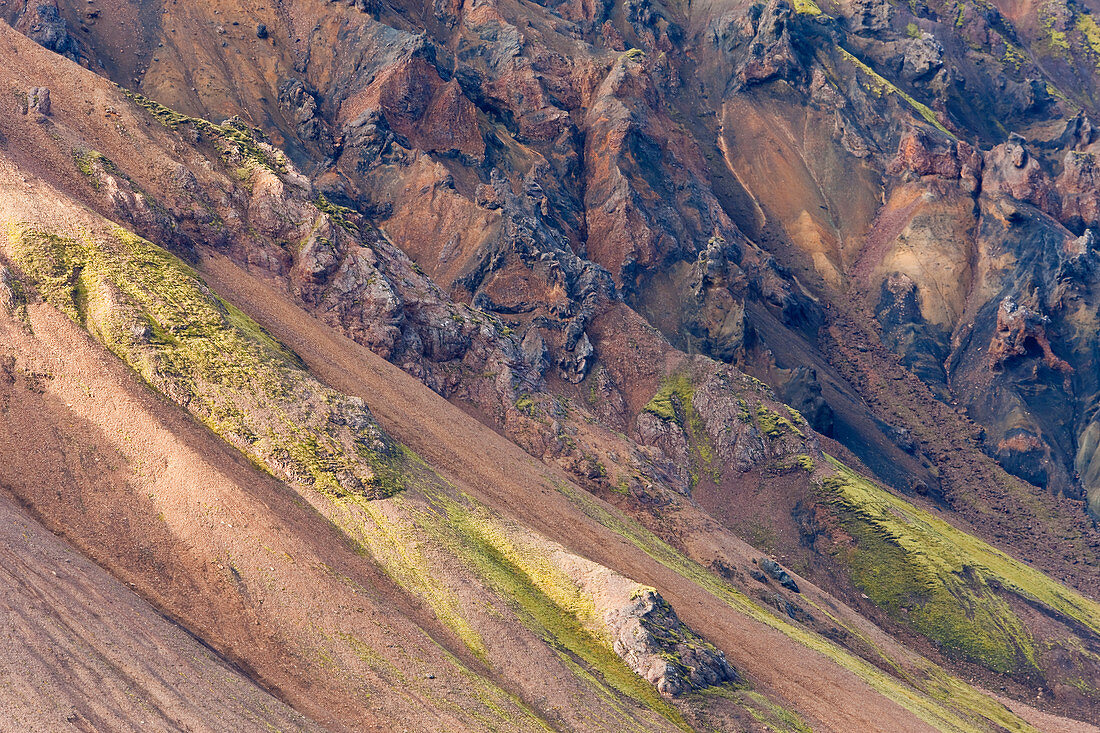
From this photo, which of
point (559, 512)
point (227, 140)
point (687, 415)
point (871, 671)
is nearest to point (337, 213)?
point (227, 140)

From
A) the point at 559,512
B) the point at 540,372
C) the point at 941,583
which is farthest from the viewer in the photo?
the point at 540,372

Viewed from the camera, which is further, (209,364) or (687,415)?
(687,415)

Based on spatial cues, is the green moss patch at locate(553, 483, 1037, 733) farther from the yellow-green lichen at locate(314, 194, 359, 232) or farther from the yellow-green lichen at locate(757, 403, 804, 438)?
the yellow-green lichen at locate(314, 194, 359, 232)

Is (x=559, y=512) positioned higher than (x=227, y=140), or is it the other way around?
(x=227, y=140)

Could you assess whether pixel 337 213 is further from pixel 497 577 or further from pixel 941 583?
pixel 941 583

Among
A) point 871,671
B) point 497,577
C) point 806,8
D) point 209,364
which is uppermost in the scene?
point 806,8

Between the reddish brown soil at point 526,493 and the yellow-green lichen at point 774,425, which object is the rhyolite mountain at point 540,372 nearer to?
the reddish brown soil at point 526,493

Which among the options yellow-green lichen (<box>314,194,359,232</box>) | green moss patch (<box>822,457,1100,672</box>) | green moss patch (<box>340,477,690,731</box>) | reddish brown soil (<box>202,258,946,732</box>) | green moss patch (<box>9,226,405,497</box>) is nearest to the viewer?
green moss patch (<box>340,477,690,731</box>)

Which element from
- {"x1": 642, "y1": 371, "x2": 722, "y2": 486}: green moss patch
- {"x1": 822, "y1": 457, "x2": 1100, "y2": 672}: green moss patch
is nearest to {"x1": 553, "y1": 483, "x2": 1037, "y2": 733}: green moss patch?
{"x1": 822, "y1": 457, "x2": 1100, "y2": 672}: green moss patch

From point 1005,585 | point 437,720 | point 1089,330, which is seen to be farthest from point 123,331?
point 1089,330

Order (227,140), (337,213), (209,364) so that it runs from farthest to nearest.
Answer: (337,213), (227,140), (209,364)
